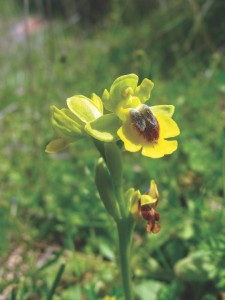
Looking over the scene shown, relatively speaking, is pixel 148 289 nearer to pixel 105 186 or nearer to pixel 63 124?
pixel 105 186

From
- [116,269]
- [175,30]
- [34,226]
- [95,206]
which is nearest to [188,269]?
[116,269]

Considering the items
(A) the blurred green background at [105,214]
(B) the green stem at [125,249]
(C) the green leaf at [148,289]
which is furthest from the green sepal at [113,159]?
(C) the green leaf at [148,289]

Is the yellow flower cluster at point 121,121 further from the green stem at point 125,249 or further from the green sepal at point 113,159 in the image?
the green stem at point 125,249

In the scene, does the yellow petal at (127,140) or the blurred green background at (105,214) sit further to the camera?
the blurred green background at (105,214)

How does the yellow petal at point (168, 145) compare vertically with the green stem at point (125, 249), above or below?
above

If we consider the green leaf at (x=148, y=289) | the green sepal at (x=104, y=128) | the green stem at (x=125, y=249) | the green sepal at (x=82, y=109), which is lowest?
the green stem at (x=125, y=249)

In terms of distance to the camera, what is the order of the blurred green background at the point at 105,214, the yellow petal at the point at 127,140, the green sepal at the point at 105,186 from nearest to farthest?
the yellow petal at the point at 127,140
the green sepal at the point at 105,186
the blurred green background at the point at 105,214

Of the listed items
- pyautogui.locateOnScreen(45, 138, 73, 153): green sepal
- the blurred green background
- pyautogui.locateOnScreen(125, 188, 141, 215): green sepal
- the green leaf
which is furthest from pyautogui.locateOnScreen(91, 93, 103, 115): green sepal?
the green leaf
